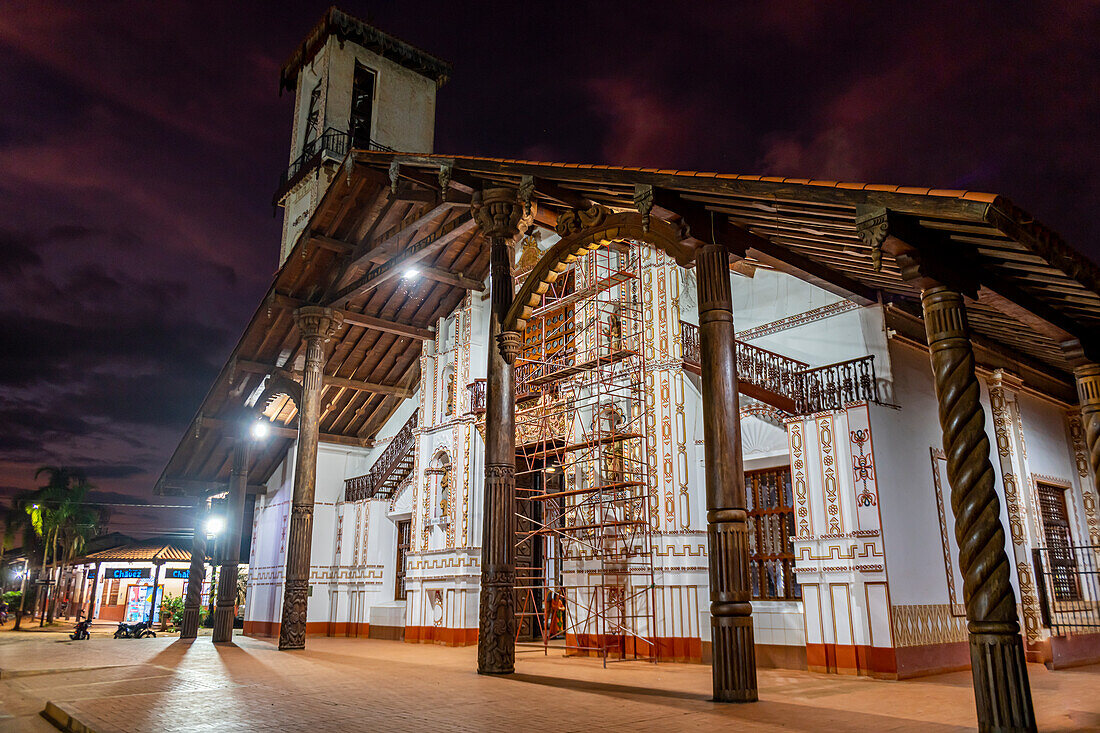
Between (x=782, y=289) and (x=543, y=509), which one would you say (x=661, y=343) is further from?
(x=543, y=509)

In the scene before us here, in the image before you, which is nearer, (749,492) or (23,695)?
(23,695)

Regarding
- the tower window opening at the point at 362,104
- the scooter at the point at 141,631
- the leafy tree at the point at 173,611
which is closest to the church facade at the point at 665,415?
the scooter at the point at 141,631

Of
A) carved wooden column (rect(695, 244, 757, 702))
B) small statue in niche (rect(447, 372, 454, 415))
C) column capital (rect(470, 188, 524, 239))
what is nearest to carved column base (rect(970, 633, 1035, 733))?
carved wooden column (rect(695, 244, 757, 702))

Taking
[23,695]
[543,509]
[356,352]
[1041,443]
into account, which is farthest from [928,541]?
[356,352]

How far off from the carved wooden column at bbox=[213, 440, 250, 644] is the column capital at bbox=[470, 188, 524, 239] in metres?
10.3

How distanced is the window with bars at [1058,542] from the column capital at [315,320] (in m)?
13.0

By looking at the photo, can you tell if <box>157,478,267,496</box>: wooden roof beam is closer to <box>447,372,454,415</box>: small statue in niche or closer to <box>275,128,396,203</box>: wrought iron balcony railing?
<box>447,372,454,415</box>: small statue in niche

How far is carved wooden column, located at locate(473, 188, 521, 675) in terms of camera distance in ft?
28.3

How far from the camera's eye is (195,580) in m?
18.0

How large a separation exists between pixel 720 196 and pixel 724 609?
3.70 metres

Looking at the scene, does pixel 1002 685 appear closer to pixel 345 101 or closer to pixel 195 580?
pixel 195 580

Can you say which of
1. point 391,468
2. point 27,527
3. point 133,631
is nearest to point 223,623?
point 391,468

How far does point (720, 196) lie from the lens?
697 cm

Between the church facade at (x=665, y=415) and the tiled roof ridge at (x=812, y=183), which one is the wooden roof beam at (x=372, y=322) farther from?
the tiled roof ridge at (x=812, y=183)
